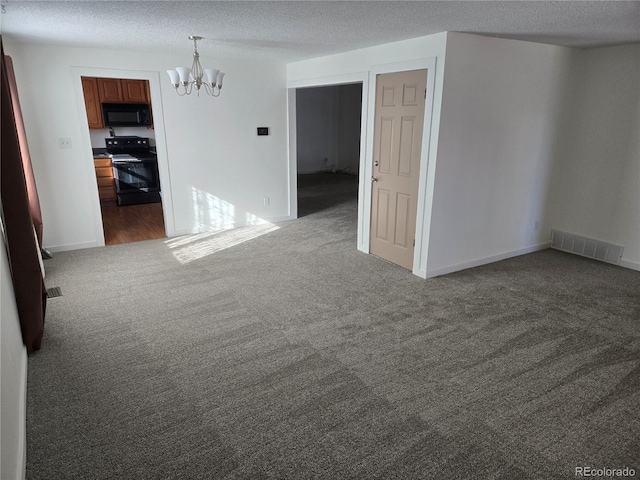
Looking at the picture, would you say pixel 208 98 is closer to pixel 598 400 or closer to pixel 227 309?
pixel 227 309

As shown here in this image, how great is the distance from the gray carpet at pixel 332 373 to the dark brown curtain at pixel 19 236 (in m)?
0.23

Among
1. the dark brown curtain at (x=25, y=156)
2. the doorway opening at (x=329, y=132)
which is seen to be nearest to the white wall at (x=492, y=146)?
the dark brown curtain at (x=25, y=156)

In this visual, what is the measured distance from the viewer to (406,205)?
427cm

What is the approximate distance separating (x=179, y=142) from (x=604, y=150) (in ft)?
16.2

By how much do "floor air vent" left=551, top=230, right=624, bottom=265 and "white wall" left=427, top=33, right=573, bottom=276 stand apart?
0.48m

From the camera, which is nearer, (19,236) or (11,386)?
(11,386)

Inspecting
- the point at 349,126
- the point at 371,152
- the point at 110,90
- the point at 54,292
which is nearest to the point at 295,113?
the point at 371,152

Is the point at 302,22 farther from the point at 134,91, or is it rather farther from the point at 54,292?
the point at 134,91

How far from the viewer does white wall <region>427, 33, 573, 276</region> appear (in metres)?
3.76

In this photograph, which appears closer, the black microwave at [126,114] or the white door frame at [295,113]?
the white door frame at [295,113]

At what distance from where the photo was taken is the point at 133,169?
22.6 feet

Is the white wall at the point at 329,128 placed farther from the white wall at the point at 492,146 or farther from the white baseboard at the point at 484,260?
the white wall at the point at 492,146

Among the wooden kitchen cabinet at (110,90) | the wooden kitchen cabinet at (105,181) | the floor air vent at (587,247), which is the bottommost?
the floor air vent at (587,247)

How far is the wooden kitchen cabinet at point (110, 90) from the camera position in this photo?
6586 millimetres
